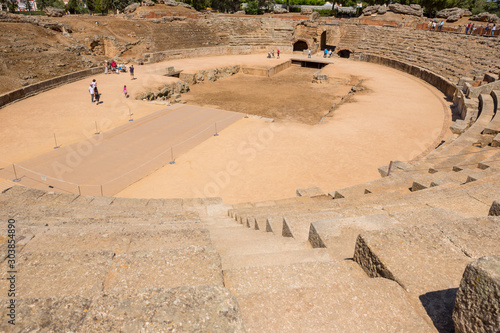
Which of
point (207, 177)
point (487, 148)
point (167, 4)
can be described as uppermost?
point (167, 4)

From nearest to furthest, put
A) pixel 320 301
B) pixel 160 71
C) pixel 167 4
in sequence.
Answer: pixel 320 301 → pixel 160 71 → pixel 167 4

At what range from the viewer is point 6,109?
17.6 m

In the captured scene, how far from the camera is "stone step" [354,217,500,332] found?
7.70 ft

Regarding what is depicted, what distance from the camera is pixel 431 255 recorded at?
277 centimetres

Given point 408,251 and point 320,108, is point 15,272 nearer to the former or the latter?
point 408,251

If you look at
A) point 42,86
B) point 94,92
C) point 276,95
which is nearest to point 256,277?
point 94,92

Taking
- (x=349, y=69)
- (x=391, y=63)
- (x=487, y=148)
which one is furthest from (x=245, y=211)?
(x=391, y=63)

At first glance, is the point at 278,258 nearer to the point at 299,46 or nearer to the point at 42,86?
the point at 42,86

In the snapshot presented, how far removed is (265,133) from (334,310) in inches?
552

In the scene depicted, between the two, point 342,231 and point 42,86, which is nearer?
point 342,231

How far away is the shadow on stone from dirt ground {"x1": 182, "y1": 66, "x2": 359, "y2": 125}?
1655 centimetres

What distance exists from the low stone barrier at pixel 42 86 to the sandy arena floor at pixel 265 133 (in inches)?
22.4

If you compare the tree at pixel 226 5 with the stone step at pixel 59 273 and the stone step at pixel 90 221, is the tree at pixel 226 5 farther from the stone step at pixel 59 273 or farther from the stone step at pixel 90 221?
the stone step at pixel 59 273

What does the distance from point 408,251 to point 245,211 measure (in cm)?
513
